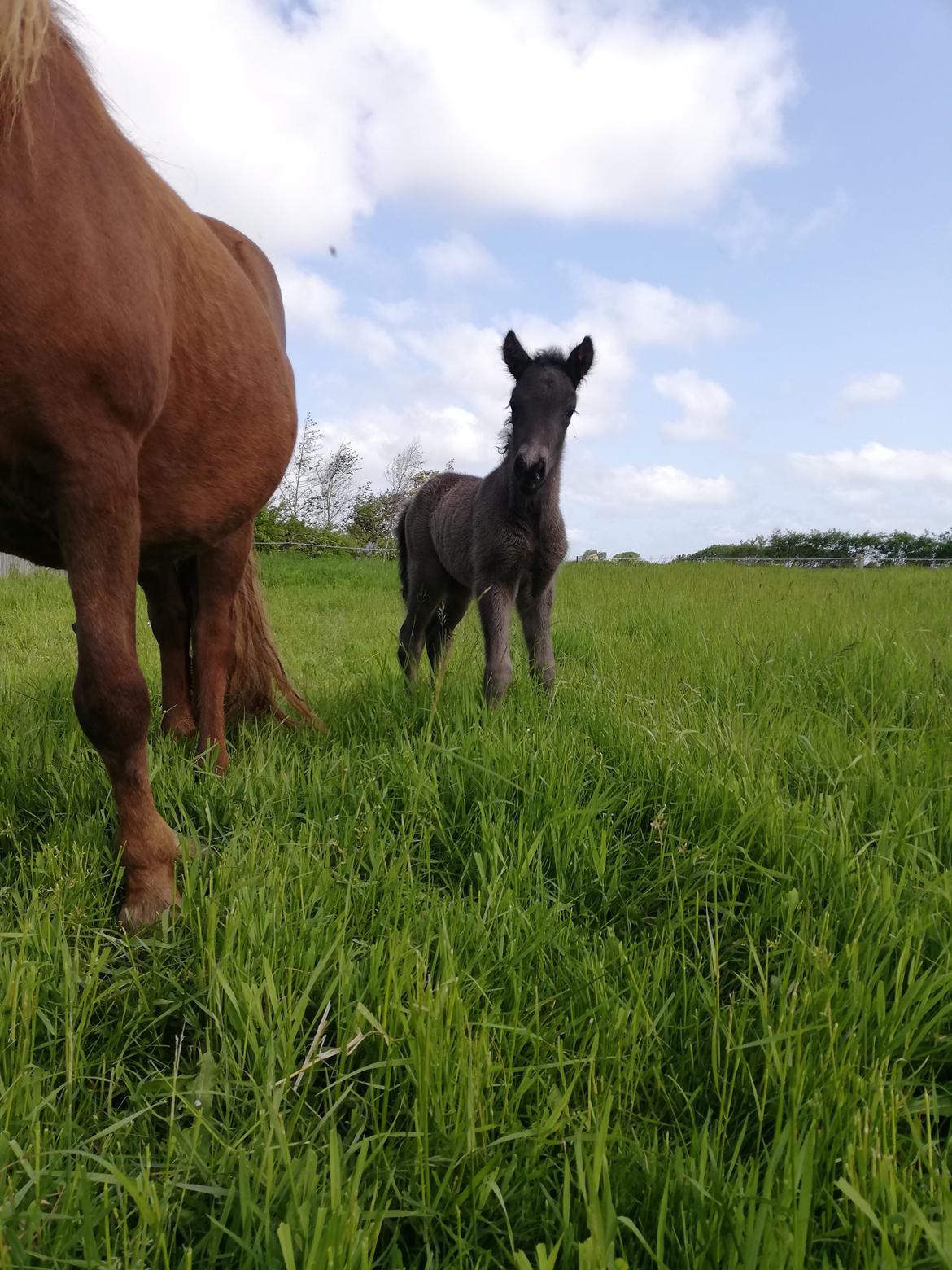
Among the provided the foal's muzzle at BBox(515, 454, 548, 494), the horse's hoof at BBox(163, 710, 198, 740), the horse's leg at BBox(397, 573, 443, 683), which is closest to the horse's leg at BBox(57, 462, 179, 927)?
the horse's hoof at BBox(163, 710, 198, 740)

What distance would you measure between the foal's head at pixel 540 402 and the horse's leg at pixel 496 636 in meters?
0.58

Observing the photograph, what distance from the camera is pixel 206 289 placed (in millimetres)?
2875

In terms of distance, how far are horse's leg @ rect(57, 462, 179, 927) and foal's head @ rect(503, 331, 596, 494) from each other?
2415mm

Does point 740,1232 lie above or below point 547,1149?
above

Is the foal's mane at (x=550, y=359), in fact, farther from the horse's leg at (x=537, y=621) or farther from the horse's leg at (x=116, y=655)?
the horse's leg at (x=116, y=655)

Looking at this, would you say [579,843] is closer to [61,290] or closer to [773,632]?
[61,290]

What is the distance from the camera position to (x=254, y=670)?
399 cm

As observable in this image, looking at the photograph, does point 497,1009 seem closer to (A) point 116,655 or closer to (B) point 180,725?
(A) point 116,655

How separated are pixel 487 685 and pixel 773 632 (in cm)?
243

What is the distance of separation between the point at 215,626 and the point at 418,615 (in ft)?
8.53

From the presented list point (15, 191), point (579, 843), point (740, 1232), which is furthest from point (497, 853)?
point (15, 191)

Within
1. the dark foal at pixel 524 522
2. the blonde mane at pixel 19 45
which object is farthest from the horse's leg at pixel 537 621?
the blonde mane at pixel 19 45

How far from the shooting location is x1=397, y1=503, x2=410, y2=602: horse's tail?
20.2ft

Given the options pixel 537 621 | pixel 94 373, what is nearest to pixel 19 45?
pixel 94 373
